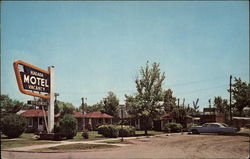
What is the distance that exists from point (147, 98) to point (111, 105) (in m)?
27.4

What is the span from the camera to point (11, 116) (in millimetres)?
25625

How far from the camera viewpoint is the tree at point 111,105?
57.6 meters

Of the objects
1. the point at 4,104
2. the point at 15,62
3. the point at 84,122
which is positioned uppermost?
the point at 15,62

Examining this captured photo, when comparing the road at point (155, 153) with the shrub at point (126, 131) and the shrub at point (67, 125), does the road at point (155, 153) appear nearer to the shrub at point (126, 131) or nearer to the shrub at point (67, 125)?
the shrub at point (67, 125)

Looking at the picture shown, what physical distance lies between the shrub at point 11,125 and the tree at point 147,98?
43.0ft

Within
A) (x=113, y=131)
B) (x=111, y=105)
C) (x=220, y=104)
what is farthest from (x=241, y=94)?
(x=220, y=104)

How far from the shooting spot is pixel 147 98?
1232 inches

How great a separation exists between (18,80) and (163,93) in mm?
17823

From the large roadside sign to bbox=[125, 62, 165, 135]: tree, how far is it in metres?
10.8

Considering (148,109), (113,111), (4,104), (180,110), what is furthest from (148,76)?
(4,104)

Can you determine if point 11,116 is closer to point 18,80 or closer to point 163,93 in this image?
point 18,80

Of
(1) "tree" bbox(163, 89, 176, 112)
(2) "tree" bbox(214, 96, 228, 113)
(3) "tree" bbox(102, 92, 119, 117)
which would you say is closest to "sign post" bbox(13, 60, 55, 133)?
(1) "tree" bbox(163, 89, 176, 112)

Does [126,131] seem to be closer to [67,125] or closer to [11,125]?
[67,125]

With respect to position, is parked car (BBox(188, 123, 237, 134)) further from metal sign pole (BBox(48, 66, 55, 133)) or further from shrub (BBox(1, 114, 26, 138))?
shrub (BBox(1, 114, 26, 138))
